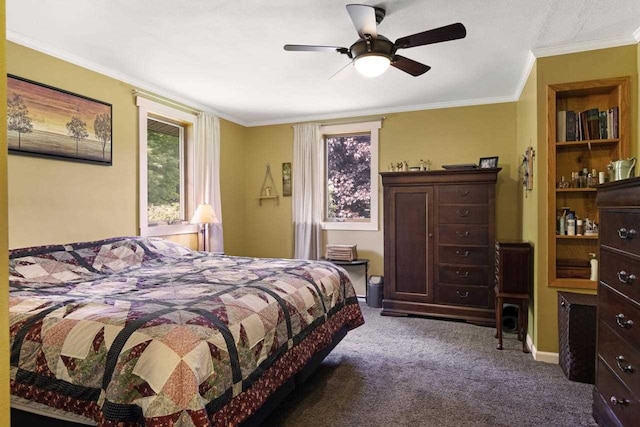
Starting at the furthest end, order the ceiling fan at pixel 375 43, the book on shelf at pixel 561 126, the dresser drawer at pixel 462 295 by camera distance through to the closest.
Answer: the dresser drawer at pixel 462 295
the book on shelf at pixel 561 126
the ceiling fan at pixel 375 43

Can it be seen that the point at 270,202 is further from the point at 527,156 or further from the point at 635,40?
the point at 635,40

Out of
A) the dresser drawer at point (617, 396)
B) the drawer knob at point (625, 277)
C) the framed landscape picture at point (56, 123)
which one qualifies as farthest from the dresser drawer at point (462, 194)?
the framed landscape picture at point (56, 123)

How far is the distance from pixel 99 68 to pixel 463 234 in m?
4.03

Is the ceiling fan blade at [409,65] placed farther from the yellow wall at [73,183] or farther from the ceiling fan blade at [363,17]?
the yellow wall at [73,183]

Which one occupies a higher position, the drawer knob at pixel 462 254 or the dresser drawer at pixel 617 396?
the drawer knob at pixel 462 254

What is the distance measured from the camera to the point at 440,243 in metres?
4.17

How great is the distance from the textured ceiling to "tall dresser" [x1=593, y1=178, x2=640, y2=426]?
1480 mm

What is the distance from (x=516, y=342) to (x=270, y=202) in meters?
3.66

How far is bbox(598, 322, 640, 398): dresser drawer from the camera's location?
1.56 meters

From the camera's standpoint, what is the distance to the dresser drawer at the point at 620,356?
5.13 ft

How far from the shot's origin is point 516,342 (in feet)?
11.5

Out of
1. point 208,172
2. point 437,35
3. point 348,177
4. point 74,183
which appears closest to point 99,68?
point 74,183

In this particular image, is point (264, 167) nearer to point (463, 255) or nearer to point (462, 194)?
point (462, 194)

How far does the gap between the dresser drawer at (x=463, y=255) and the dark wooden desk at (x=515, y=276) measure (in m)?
0.65
